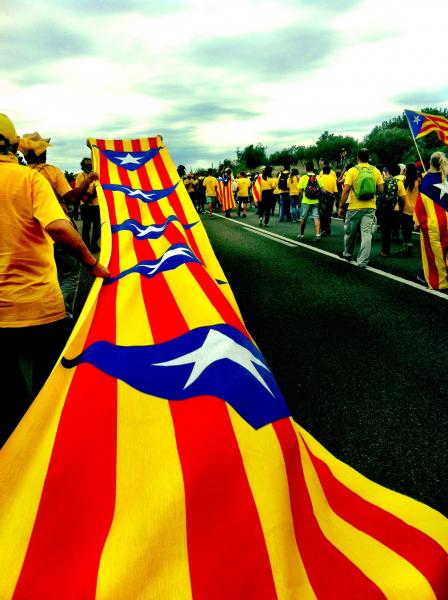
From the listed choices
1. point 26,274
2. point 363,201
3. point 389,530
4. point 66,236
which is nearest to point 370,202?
point 363,201

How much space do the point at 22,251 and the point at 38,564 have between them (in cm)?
163

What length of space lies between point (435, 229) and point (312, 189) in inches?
192

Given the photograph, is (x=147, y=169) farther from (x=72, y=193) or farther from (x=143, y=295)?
(x=143, y=295)

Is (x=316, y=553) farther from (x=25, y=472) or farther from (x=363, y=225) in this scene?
(x=363, y=225)

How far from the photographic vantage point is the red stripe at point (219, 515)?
4.26ft

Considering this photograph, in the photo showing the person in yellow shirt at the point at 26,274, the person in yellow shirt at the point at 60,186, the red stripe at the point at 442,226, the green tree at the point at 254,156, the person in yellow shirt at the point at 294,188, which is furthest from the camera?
the green tree at the point at 254,156

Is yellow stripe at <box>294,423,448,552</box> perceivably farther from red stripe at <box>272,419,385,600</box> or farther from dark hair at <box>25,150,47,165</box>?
dark hair at <box>25,150,47,165</box>

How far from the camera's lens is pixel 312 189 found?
34.3 ft

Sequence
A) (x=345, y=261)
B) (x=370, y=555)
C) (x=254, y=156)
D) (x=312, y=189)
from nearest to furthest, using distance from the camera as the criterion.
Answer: (x=370, y=555) < (x=345, y=261) < (x=312, y=189) < (x=254, y=156)

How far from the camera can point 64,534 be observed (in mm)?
1411

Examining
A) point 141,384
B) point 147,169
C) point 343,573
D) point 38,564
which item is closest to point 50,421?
point 141,384

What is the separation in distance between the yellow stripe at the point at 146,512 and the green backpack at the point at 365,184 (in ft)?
21.4

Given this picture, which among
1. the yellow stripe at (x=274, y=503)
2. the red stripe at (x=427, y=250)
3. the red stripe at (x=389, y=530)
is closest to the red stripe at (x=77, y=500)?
the yellow stripe at (x=274, y=503)

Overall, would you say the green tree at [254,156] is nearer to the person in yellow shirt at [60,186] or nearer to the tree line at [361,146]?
the tree line at [361,146]
